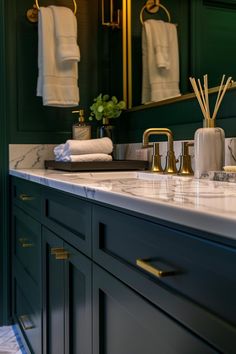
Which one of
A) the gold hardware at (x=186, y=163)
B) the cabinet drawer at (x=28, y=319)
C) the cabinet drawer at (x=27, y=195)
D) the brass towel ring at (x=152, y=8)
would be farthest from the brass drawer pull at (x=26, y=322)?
the brass towel ring at (x=152, y=8)

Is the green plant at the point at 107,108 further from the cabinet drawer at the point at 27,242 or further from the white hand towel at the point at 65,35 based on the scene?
the cabinet drawer at the point at 27,242

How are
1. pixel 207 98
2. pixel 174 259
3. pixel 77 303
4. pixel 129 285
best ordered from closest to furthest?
pixel 174 259, pixel 129 285, pixel 77 303, pixel 207 98

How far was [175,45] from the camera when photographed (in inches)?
73.6

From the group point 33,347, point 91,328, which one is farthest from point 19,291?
point 91,328

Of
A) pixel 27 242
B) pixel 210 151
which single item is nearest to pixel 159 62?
pixel 210 151

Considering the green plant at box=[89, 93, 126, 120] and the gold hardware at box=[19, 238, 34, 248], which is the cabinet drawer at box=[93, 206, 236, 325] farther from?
the green plant at box=[89, 93, 126, 120]

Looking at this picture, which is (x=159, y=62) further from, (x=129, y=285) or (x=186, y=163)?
(x=129, y=285)

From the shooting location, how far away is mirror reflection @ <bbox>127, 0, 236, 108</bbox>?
1547mm

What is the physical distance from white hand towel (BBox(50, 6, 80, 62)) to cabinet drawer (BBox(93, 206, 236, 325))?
54.7 inches

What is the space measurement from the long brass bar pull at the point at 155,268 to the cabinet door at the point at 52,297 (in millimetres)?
602

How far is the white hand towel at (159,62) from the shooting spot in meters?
1.87

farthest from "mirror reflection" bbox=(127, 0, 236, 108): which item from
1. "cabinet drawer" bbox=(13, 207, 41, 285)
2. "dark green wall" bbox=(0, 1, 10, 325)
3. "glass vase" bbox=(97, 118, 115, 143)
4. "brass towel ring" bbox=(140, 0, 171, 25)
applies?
"cabinet drawer" bbox=(13, 207, 41, 285)

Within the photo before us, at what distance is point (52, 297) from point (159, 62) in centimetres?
110

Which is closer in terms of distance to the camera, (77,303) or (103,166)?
(77,303)
